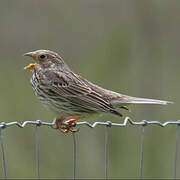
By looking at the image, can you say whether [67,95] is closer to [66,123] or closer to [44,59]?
[66,123]

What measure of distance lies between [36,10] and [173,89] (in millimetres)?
2124

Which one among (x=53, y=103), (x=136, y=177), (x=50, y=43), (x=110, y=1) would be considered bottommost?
(x=136, y=177)

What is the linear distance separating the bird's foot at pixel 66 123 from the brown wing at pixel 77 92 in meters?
0.15

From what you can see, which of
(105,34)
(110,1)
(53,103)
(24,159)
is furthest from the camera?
(110,1)

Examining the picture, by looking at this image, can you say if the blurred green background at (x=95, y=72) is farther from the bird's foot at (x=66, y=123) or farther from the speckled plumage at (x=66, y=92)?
the bird's foot at (x=66, y=123)

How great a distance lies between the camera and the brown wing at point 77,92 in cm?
631

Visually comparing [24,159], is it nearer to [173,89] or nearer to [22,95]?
[22,95]

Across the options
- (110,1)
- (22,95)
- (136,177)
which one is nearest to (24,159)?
(22,95)

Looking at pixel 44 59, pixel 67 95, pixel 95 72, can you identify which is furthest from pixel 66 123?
pixel 95 72

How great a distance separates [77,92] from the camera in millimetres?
6484

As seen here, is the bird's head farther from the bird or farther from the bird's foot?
the bird's foot

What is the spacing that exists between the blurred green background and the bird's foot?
1.37m

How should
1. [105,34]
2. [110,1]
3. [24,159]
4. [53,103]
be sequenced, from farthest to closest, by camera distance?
[110,1]
[105,34]
[24,159]
[53,103]

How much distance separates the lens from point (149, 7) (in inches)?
312
